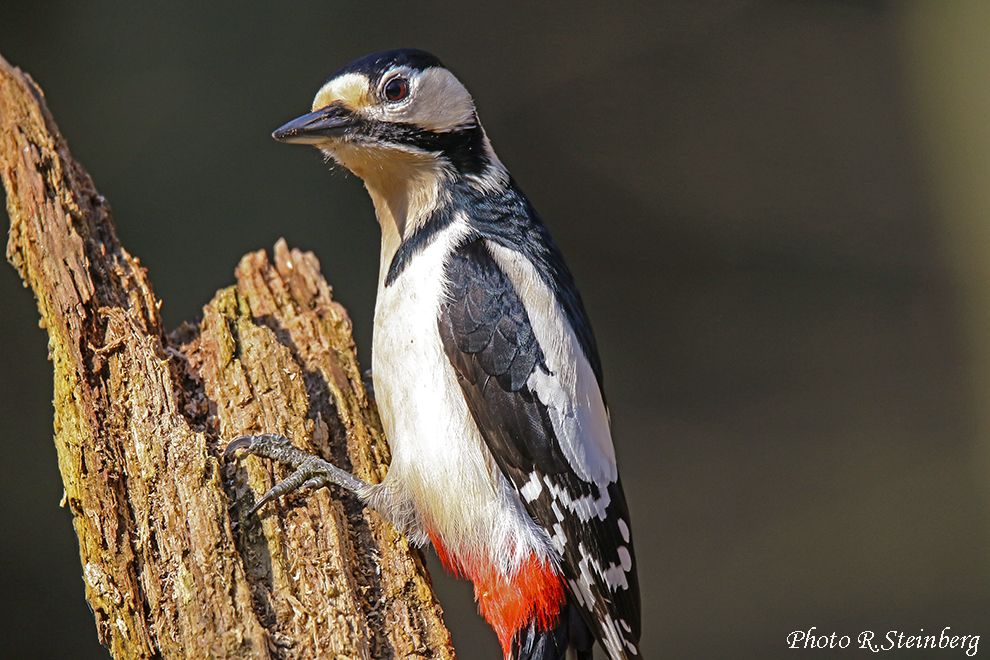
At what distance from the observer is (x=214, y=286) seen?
3.60 m

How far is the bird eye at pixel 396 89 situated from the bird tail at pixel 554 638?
126 cm

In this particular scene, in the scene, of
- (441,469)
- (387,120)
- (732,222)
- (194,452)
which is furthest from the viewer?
(732,222)

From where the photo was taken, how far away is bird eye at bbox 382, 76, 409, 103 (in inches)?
73.9

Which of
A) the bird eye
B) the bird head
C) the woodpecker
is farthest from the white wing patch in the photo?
the bird eye

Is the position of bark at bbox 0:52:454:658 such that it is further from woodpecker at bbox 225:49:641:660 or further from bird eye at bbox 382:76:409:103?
bird eye at bbox 382:76:409:103

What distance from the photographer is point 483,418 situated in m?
1.73

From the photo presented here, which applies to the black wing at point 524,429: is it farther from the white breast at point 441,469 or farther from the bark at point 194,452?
the bark at point 194,452

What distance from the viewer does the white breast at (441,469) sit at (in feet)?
5.71

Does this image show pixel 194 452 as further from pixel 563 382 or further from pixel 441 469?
pixel 563 382

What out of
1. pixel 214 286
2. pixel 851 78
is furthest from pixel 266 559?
pixel 851 78

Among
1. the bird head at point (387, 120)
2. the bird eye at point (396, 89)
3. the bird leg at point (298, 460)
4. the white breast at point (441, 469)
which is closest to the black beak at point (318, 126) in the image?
the bird head at point (387, 120)

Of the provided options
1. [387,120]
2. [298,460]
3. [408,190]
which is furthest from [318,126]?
[298,460]

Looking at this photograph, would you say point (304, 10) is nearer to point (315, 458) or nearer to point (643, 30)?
point (643, 30)

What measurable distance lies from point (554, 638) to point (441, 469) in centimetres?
48
